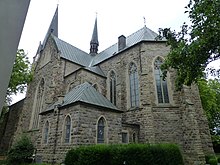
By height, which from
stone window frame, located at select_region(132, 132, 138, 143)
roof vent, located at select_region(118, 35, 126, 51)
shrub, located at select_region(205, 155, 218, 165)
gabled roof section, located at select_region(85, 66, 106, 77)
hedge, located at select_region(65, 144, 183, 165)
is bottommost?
shrub, located at select_region(205, 155, 218, 165)

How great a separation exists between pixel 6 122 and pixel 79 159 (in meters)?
23.0

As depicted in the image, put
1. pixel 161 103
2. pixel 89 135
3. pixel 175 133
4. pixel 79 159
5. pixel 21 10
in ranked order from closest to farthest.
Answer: pixel 21 10 < pixel 79 159 < pixel 89 135 < pixel 175 133 < pixel 161 103

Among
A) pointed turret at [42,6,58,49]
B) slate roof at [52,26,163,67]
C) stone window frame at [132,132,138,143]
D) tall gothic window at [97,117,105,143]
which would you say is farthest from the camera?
pointed turret at [42,6,58,49]

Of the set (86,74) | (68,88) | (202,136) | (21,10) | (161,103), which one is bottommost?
(202,136)

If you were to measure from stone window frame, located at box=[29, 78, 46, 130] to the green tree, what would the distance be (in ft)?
61.0

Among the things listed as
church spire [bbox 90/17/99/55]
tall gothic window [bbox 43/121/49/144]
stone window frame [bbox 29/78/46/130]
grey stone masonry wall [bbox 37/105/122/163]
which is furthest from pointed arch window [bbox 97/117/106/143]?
church spire [bbox 90/17/99/55]

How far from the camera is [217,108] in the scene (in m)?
24.5

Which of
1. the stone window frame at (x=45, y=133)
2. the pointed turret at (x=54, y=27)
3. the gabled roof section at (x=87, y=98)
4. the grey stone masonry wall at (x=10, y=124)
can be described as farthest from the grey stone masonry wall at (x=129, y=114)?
the pointed turret at (x=54, y=27)

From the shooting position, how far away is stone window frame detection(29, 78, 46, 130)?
64.3ft

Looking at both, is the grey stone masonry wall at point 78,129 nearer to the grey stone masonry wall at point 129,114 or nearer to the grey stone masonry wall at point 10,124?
the grey stone masonry wall at point 129,114

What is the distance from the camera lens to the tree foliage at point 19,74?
17.3 m

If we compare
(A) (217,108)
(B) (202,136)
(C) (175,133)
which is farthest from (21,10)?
(A) (217,108)

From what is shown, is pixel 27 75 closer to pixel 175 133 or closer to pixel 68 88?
pixel 68 88

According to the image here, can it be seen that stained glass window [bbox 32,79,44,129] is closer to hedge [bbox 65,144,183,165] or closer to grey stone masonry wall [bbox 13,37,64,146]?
grey stone masonry wall [bbox 13,37,64,146]
